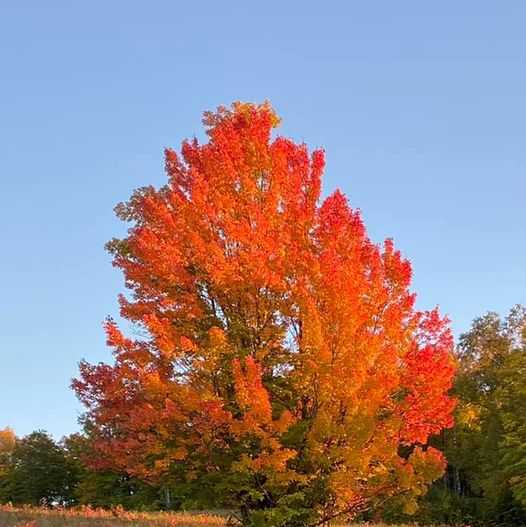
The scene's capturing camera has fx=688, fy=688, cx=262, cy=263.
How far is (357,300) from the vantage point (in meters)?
15.4

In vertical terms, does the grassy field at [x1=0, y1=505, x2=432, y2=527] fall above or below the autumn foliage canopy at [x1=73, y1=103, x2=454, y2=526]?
below

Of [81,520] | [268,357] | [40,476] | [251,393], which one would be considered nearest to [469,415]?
[81,520]

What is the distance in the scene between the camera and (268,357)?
52.4 feet

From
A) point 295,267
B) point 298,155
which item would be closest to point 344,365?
point 295,267

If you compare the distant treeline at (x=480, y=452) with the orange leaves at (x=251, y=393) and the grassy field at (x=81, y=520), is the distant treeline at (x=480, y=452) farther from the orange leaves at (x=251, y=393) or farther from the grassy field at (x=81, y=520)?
the orange leaves at (x=251, y=393)

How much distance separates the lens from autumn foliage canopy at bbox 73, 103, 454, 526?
1473 cm

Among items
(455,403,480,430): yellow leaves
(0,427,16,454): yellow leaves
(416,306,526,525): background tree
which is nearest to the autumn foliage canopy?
(416,306,526,525): background tree

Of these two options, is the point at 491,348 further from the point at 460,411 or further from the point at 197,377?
the point at 197,377

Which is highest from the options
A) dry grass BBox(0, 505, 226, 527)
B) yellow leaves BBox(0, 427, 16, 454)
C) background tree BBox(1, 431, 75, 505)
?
yellow leaves BBox(0, 427, 16, 454)

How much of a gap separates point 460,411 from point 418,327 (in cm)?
3787

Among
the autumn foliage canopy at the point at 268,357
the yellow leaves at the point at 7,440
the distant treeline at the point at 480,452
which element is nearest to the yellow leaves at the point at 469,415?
the distant treeline at the point at 480,452

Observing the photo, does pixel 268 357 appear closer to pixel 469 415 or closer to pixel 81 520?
pixel 81 520

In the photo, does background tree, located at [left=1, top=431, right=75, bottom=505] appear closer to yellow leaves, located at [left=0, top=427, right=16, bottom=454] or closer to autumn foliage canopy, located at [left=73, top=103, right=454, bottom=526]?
yellow leaves, located at [left=0, top=427, right=16, bottom=454]

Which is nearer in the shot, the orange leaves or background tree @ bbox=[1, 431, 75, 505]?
the orange leaves
